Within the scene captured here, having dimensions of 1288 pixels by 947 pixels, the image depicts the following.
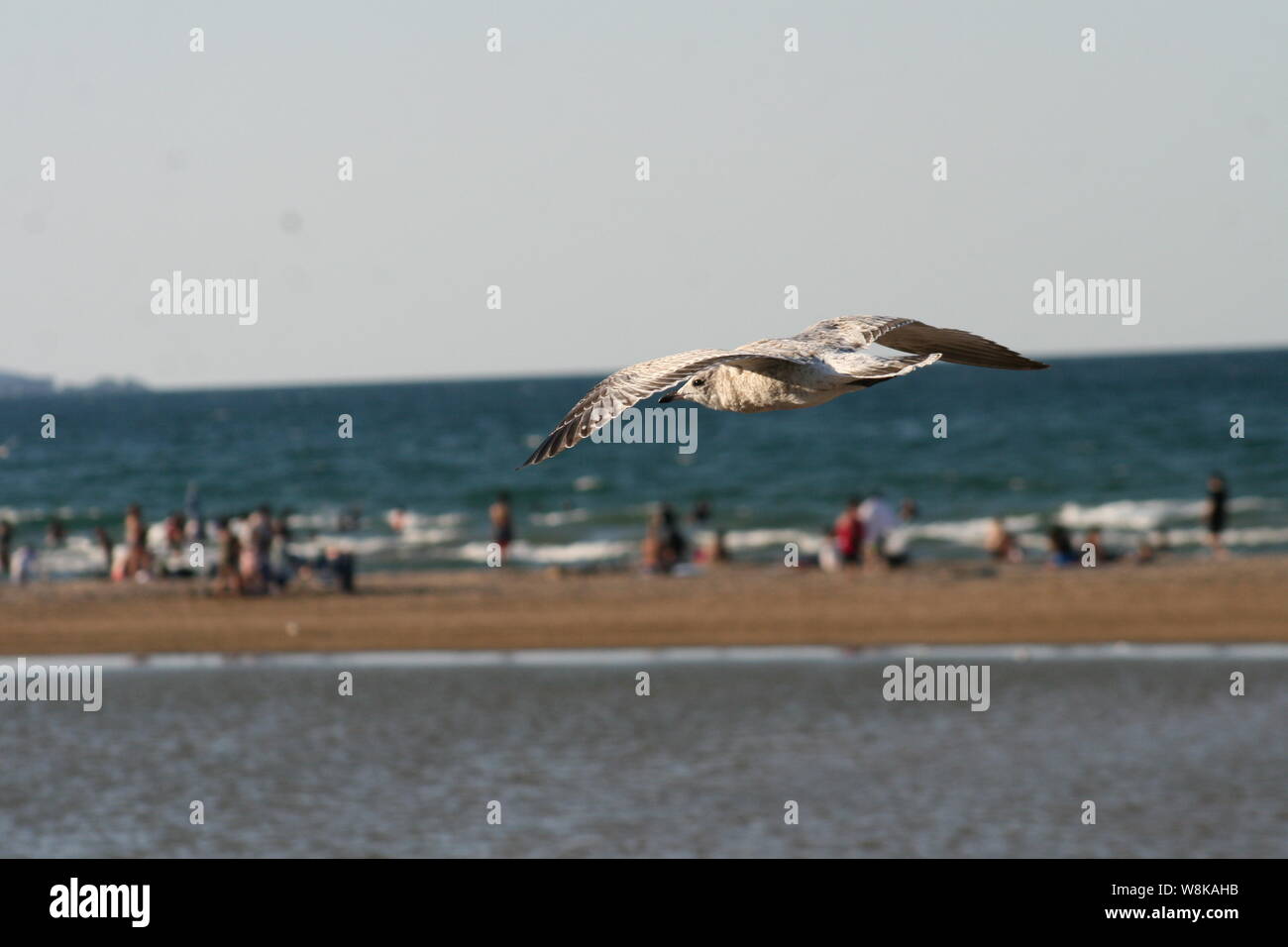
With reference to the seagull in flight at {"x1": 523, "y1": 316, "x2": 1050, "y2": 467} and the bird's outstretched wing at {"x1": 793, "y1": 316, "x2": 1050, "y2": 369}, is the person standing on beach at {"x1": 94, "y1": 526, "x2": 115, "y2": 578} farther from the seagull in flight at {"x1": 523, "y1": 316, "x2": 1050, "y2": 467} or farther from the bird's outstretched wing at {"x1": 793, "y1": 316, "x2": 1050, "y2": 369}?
the bird's outstretched wing at {"x1": 793, "y1": 316, "x2": 1050, "y2": 369}

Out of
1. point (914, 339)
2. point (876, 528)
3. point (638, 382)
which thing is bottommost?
point (876, 528)

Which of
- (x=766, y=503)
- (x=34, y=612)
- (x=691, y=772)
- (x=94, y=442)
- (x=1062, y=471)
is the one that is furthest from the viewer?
(x=94, y=442)

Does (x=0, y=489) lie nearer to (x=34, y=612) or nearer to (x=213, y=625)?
(x=34, y=612)

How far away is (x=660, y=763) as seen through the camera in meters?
16.5

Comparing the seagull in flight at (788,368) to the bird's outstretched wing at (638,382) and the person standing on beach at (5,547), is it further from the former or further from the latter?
the person standing on beach at (5,547)

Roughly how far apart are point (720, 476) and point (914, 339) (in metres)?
40.6

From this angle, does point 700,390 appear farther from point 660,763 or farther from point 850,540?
point 850,540

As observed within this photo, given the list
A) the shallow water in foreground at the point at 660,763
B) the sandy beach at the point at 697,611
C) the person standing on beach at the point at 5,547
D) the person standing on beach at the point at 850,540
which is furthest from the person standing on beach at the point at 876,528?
the person standing on beach at the point at 5,547

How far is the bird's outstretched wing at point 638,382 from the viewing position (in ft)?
18.2

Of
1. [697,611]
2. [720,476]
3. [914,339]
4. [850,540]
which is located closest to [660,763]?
[697,611]

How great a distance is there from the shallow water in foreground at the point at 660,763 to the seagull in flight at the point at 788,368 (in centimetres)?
816

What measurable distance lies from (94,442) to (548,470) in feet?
122

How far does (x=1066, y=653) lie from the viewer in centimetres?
2184

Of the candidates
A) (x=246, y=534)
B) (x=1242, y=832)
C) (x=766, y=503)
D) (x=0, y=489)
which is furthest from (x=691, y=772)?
(x=0, y=489)
